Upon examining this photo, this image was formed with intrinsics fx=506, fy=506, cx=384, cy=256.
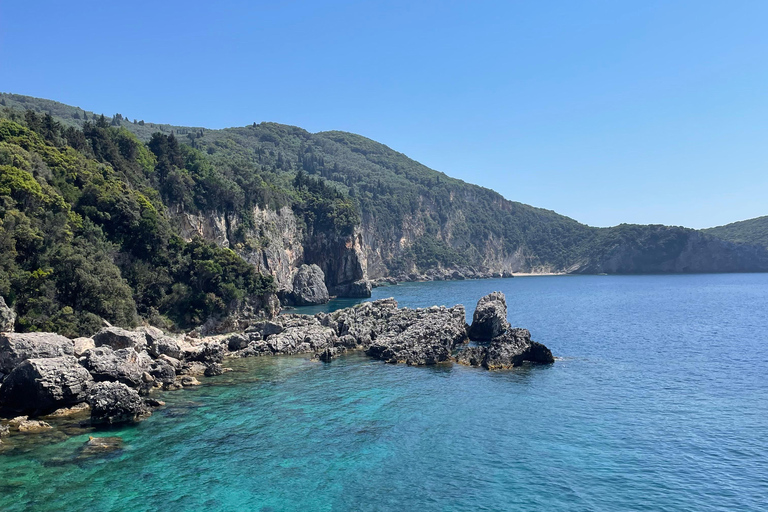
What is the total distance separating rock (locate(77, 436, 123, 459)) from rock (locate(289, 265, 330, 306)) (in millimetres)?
70323

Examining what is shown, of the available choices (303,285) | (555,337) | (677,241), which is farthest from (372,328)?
(677,241)

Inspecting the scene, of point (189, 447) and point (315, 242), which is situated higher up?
point (315, 242)

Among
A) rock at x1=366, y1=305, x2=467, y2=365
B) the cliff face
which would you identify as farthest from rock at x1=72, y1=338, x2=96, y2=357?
the cliff face

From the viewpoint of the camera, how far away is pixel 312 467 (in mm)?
23703

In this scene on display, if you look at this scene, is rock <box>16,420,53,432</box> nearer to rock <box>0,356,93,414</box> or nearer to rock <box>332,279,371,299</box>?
rock <box>0,356,93,414</box>

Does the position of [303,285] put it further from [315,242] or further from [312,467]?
[312,467]

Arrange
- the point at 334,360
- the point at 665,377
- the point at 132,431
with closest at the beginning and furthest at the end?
the point at 132,431 < the point at 665,377 < the point at 334,360

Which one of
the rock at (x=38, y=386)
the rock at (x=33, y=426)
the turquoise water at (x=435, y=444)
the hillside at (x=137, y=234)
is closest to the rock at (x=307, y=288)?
the hillside at (x=137, y=234)

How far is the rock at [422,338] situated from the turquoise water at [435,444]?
7.61 ft

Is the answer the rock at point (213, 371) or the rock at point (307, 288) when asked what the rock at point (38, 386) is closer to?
the rock at point (213, 371)

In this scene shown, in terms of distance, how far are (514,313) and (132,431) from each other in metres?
66.3

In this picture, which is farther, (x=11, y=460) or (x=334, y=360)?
(x=334, y=360)

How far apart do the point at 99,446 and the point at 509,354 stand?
31.1m

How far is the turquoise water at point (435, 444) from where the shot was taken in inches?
815
